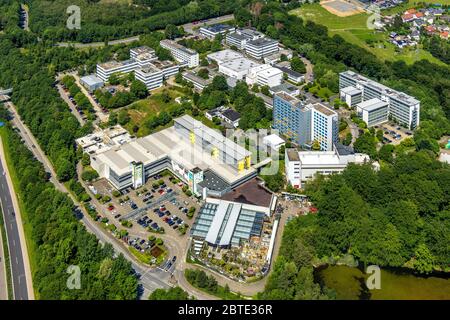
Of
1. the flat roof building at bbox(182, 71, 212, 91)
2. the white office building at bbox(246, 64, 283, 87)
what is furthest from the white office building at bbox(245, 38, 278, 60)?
the flat roof building at bbox(182, 71, 212, 91)

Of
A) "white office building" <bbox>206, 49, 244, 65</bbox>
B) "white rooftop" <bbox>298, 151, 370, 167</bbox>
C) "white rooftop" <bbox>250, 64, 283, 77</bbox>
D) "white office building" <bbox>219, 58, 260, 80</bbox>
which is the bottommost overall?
"white office building" <bbox>206, 49, 244, 65</bbox>

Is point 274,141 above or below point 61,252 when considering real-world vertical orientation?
below

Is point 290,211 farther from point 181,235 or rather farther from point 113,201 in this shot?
point 113,201

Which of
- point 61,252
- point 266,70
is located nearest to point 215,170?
point 61,252

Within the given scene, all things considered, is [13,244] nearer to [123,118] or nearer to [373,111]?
[123,118]

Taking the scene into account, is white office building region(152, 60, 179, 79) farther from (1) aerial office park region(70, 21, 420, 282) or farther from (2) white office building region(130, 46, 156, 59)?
(2) white office building region(130, 46, 156, 59)

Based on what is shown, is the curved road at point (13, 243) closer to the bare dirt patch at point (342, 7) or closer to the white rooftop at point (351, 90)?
the white rooftop at point (351, 90)

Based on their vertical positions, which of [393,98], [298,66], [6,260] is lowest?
[6,260]
